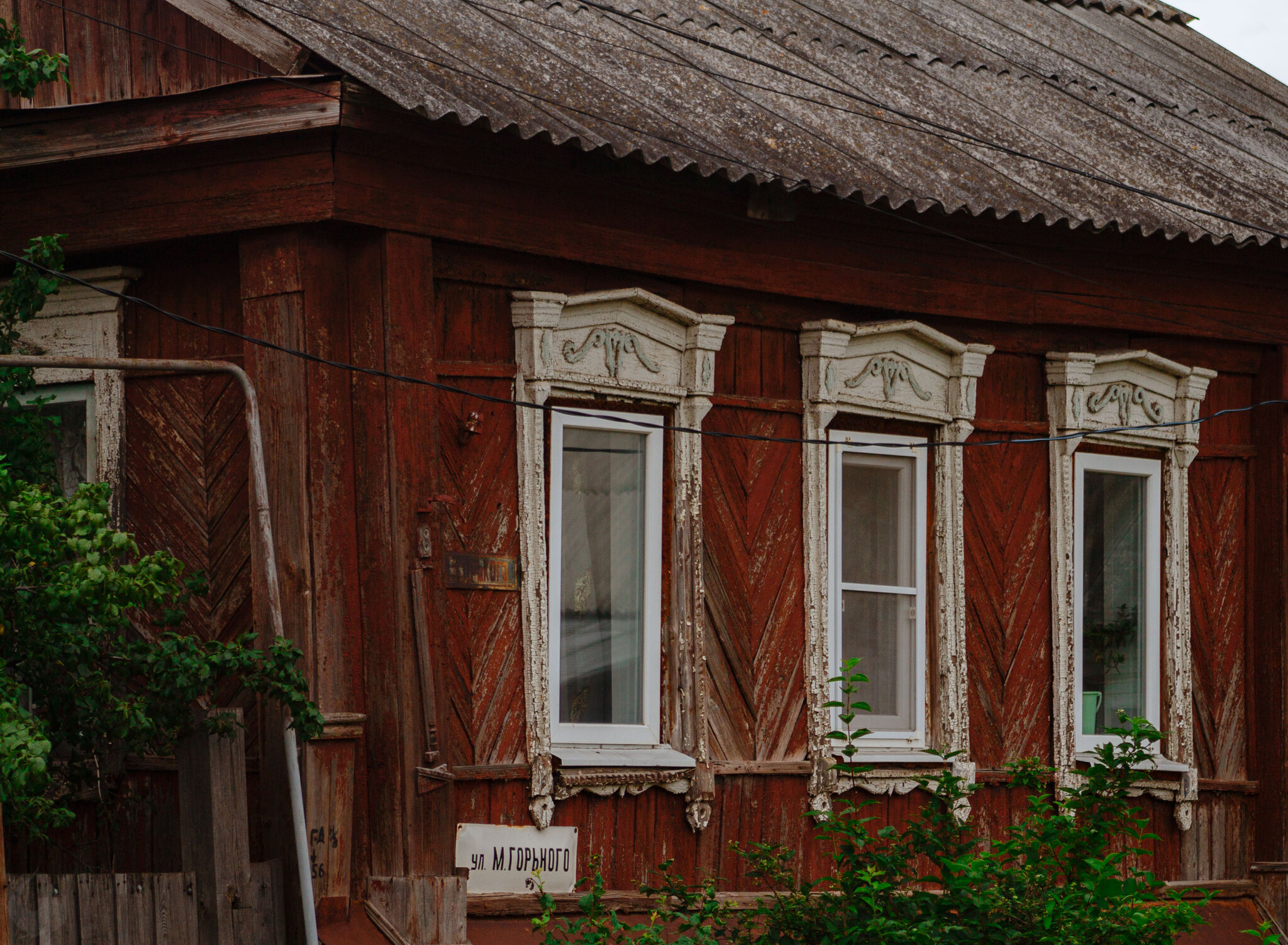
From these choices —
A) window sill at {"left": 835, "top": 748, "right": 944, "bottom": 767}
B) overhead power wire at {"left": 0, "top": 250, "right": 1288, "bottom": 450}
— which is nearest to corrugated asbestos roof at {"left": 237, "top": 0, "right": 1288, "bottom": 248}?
overhead power wire at {"left": 0, "top": 250, "right": 1288, "bottom": 450}

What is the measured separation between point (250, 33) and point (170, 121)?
514 millimetres

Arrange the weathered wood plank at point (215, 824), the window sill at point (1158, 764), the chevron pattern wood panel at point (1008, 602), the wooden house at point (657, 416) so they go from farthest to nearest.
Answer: the window sill at point (1158, 764)
the chevron pattern wood panel at point (1008, 602)
the wooden house at point (657, 416)
the weathered wood plank at point (215, 824)

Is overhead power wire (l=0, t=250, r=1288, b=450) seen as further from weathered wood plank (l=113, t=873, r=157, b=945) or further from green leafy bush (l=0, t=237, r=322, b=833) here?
weathered wood plank (l=113, t=873, r=157, b=945)

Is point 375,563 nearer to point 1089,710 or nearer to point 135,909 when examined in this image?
point 135,909

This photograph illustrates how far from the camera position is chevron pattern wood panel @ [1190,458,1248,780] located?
1022 centimetres

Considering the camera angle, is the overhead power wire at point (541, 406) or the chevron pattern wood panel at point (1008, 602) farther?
the chevron pattern wood panel at point (1008, 602)

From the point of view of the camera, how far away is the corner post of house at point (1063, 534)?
9.62m

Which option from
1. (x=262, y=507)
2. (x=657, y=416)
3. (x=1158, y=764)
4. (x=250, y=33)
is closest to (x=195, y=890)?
(x=262, y=507)

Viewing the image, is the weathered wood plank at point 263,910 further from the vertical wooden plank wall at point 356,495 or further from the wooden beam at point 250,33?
the wooden beam at point 250,33

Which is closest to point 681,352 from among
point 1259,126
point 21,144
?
point 21,144

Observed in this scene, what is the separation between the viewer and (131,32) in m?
7.83

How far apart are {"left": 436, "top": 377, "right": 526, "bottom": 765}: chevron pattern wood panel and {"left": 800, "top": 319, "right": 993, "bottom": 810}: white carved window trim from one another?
1.63 meters

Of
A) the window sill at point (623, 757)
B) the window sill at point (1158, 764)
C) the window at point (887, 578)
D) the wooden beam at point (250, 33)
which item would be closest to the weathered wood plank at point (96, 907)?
the window sill at point (623, 757)

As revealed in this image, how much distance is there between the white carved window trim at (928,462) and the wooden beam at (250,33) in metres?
2.83
